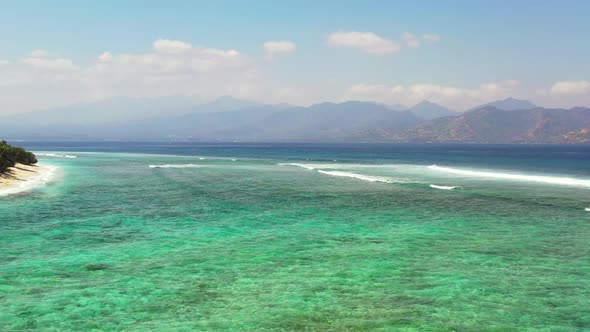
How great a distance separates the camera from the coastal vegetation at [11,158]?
205 feet

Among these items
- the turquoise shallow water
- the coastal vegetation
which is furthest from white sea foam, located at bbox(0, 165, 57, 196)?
the turquoise shallow water

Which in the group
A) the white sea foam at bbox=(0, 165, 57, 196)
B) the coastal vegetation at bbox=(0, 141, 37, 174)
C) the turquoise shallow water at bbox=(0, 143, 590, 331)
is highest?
the coastal vegetation at bbox=(0, 141, 37, 174)

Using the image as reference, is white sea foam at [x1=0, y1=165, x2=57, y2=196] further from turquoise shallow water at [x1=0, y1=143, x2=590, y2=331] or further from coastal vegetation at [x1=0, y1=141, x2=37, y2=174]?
turquoise shallow water at [x1=0, y1=143, x2=590, y2=331]

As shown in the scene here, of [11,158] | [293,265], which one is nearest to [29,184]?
[11,158]

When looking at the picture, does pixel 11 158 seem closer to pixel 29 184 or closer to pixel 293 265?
pixel 29 184

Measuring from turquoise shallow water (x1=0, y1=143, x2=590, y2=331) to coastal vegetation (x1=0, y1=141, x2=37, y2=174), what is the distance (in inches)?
731

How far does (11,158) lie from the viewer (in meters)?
70.2

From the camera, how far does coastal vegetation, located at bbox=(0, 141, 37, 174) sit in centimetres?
6234

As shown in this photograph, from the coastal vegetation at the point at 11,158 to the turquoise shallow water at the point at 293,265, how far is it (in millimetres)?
18577

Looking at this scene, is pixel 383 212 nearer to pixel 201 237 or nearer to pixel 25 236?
pixel 201 237

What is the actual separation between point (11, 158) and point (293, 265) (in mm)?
61230

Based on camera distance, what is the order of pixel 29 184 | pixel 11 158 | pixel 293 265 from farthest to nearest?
pixel 11 158
pixel 29 184
pixel 293 265

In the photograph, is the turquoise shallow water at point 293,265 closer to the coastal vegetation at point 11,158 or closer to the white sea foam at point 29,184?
the white sea foam at point 29,184

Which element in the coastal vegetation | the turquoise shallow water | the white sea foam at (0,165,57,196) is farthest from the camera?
the coastal vegetation
